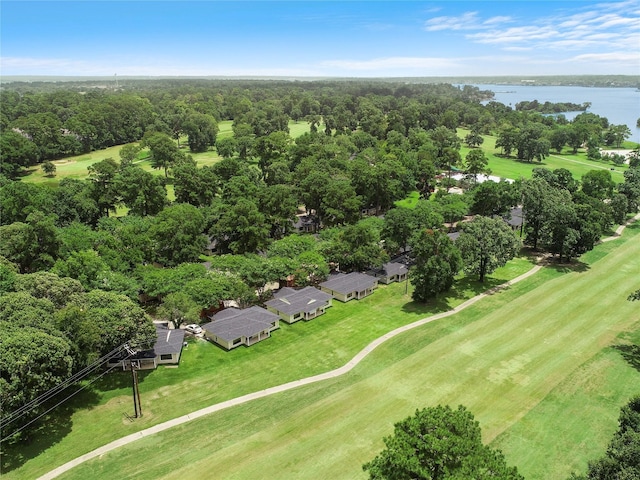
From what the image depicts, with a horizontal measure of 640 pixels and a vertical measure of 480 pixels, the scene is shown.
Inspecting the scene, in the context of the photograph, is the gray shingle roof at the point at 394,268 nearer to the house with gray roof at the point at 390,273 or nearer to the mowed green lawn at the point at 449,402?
the house with gray roof at the point at 390,273

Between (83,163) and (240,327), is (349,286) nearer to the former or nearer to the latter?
(240,327)

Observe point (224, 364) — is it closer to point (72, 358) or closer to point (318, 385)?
point (318, 385)

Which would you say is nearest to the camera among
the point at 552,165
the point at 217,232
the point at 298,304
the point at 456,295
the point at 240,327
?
the point at 240,327

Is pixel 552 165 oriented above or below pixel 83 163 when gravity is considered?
below

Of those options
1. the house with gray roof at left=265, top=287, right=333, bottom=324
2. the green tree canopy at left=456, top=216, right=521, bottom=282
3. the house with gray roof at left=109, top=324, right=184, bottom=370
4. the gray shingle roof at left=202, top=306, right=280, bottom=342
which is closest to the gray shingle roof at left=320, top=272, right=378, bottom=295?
the house with gray roof at left=265, top=287, right=333, bottom=324

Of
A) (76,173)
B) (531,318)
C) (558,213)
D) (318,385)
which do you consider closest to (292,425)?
(318,385)

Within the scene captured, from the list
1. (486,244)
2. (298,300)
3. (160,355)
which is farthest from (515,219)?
(160,355)
